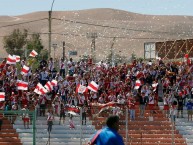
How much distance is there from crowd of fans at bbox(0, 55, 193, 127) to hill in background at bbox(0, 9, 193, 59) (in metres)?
102

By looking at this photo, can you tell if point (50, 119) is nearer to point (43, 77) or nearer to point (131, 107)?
point (131, 107)

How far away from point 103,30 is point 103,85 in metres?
133

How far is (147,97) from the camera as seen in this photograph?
117 feet

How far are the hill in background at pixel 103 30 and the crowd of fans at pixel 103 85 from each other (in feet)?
334

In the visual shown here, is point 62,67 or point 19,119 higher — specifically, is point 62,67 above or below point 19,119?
above

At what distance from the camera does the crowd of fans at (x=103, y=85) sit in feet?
107

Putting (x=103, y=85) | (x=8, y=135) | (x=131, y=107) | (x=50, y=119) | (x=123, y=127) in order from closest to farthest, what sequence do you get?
(x=8, y=135)
(x=123, y=127)
(x=50, y=119)
(x=131, y=107)
(x=103, y=85)

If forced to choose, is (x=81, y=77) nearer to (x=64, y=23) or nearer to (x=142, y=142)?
(x=142, y=142)

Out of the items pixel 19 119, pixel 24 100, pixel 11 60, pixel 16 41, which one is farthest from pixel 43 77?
pixel 16 41

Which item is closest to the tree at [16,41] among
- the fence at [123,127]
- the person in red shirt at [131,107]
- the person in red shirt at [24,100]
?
the person in red shirt at [131,107]

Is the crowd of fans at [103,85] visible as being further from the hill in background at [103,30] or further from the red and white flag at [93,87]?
the hill in background at [103,30]

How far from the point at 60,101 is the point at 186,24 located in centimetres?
15008

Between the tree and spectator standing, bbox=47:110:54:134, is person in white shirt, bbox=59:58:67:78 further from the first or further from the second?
the tree

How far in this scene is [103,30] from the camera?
169 meters
